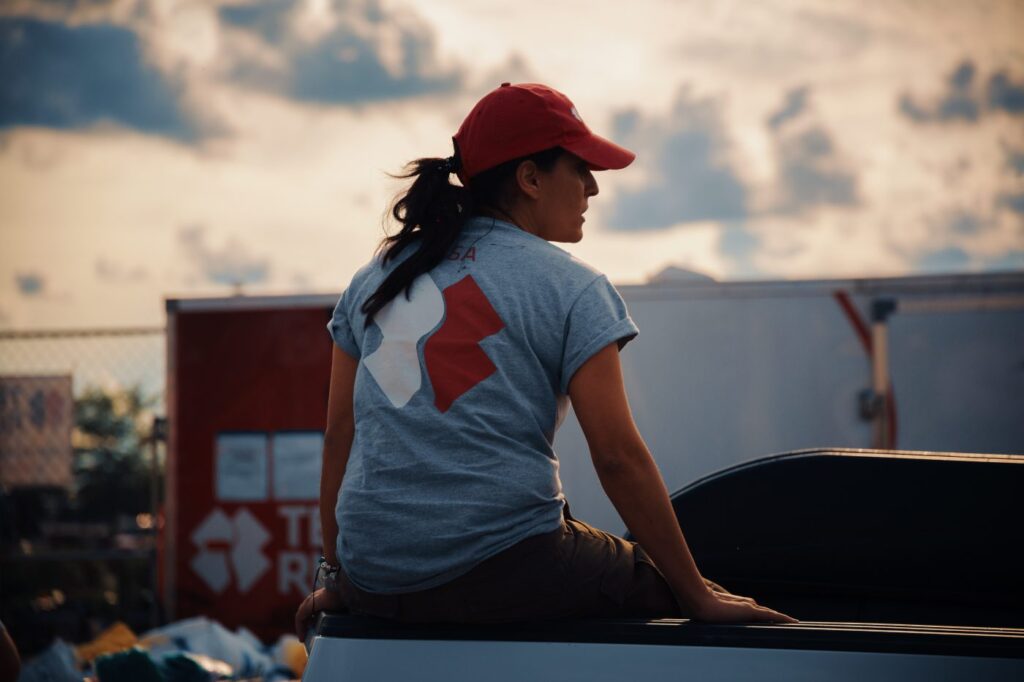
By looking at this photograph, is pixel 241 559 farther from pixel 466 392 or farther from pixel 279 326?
pixel 466 392

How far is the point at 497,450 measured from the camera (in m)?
1.85

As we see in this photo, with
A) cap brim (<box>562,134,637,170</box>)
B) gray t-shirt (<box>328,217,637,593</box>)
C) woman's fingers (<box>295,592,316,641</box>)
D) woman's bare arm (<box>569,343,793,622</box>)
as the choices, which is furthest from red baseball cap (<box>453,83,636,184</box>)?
woman's fingers (<box>295,592,316,641</box>)

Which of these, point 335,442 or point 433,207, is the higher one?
point 433,207

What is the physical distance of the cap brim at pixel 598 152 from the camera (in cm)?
206

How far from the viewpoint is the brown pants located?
181 centimetres

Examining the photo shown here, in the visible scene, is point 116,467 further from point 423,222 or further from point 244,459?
point 423,222

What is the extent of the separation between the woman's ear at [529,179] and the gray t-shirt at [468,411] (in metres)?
0.18

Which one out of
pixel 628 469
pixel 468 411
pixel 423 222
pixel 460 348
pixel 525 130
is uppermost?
pixel 525 130

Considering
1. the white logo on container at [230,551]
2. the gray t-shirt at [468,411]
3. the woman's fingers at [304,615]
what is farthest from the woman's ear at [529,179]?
the white logo on container at [230,551]

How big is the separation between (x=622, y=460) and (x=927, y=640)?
1.82 ft

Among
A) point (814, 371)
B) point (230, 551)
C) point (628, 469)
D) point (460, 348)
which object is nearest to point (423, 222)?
point (460, 348)

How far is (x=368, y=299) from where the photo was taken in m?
2.04

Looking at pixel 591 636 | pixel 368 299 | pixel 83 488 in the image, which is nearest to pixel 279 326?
pixel 83 488

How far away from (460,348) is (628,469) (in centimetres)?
36
